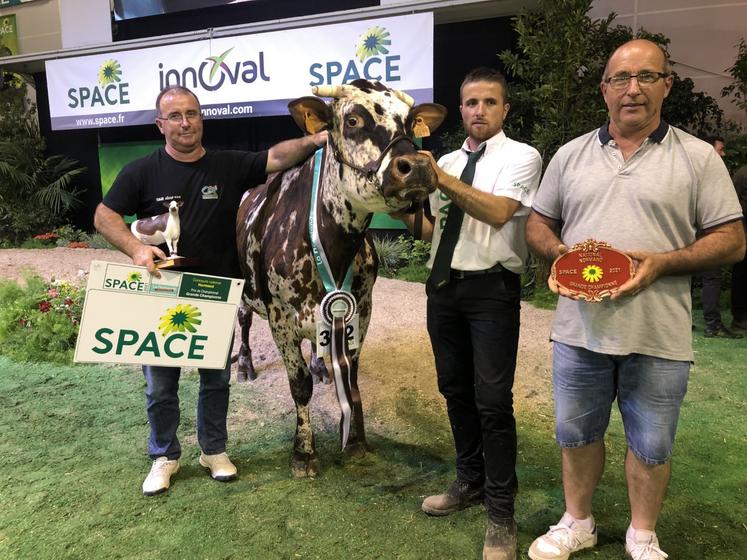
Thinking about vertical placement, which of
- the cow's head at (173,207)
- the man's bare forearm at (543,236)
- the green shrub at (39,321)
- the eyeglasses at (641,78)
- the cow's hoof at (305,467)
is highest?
the eyeglasses at (641,78)

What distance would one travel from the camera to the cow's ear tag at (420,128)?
96.8 inches

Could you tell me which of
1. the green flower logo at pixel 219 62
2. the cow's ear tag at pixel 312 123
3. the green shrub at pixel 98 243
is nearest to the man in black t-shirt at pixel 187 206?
the cow's ear tag at pixel 312 123

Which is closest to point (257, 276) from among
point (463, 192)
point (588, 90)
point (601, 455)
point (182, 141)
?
point (182, 141)

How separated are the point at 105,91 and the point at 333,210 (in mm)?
7405

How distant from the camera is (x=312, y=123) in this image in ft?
7.97

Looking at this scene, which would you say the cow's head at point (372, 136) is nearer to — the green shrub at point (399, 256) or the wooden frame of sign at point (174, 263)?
the wooden frame of sign at point (174, 263)

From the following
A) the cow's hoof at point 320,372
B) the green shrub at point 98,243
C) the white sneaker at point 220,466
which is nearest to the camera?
the white sneaker at point 220,466

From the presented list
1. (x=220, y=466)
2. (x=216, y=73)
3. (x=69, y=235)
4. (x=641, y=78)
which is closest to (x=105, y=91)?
(x=216, y=73)

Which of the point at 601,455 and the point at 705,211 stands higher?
the point at 705,211

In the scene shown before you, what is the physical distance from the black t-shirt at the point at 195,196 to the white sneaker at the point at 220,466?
0.96 meters

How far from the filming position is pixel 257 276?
303 centimetres

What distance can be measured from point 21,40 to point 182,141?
11602mm

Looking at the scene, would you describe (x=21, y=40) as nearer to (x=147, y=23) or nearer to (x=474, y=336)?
(x=147, y=23)

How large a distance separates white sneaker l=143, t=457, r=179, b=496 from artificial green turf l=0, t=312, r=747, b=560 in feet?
0.15
